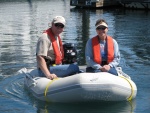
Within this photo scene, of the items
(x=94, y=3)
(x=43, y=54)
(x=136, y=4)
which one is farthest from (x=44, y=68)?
(x=94, y=3)

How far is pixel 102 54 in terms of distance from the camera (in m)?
8.20

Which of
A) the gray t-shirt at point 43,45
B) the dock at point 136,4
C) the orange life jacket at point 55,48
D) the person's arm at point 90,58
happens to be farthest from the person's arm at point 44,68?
the dock at point 136,4

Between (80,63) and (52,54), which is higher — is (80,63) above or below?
below

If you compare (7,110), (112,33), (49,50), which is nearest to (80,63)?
(49,50)

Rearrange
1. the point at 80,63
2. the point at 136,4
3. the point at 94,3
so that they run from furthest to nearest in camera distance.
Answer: the point at 94,3
the point at 136,4
the point at 80,63

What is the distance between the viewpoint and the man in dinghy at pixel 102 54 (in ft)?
26.3

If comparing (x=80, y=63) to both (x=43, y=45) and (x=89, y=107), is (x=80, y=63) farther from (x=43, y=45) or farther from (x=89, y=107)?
(x=89, y=107)

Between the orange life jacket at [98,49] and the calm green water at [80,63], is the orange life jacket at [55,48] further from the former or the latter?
the calm green water at [80,63]

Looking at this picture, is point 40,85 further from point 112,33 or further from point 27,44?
point 112,33

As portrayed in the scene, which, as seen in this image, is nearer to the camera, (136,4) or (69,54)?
(69,54)

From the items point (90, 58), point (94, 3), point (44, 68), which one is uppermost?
point (90, 58)

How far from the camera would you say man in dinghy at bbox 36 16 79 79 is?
8102mm

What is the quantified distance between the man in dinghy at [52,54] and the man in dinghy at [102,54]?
52 centimetres

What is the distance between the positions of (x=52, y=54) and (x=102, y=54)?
1120 mm
